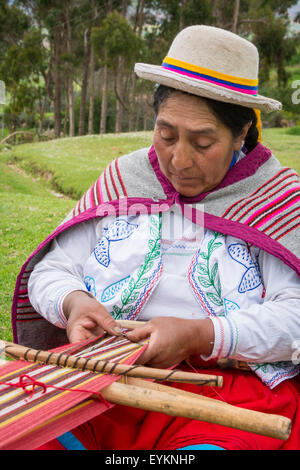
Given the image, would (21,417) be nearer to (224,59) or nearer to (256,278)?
(256,278)

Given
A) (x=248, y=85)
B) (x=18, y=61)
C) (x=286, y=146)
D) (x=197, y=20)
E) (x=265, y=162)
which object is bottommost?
(x=286, y=146)

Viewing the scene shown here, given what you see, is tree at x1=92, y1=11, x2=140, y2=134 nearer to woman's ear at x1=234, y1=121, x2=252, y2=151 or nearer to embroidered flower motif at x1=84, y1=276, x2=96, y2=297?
woman's ear at x1=234, y1=121, x2=252, y2=151

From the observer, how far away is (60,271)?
2.21 metres

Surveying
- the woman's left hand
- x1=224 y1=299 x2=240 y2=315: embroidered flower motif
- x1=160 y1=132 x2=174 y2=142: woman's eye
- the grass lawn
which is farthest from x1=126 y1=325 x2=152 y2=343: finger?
the grass lawn

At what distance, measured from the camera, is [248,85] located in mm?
2018

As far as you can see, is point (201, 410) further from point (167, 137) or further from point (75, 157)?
point (75, 157)

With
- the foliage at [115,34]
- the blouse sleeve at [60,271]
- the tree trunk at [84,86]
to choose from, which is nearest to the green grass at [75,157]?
the foliage at [115,34]

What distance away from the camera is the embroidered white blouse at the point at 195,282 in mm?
1824

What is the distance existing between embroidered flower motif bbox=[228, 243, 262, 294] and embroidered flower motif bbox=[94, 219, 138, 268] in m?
0.47

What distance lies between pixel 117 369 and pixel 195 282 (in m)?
0.65

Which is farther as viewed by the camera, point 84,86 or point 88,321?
point 84,86

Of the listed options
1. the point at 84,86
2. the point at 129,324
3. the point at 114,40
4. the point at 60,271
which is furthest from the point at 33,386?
the point at 84,86

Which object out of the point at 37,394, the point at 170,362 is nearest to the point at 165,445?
the point at 170,362

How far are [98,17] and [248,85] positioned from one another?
88.5ft
